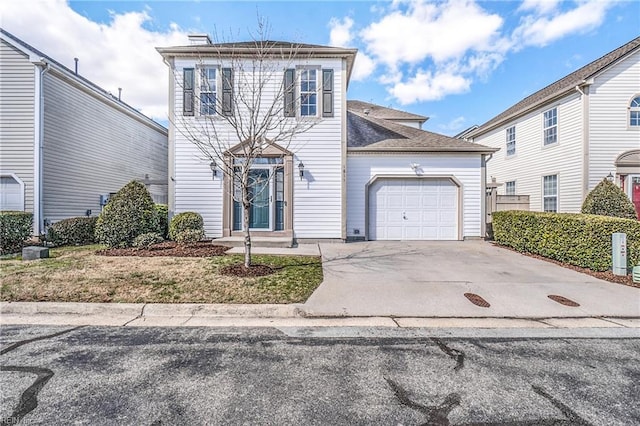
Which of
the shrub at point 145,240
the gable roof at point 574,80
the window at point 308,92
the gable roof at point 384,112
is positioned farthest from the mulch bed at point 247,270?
the gable roof at point 384,112

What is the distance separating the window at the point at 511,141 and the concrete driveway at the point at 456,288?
9911mm

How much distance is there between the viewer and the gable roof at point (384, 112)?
63.0 ft

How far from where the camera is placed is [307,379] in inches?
108

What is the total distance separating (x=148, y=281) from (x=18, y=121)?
9.74 metres

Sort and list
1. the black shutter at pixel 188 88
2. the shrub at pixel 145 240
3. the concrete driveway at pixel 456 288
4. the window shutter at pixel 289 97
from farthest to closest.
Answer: the black shutter at pixel 188 88 → the window shutter at pixel 289 97 → the shrub at pixel 145 240 → the concrete driveway at pixel 456 288

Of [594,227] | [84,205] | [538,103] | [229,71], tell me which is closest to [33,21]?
[84,205]

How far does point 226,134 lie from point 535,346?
963cm

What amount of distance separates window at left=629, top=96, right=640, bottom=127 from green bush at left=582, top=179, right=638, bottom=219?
4.00 m

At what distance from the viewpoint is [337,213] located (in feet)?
33.9

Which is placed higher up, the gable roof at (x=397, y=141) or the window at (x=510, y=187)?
the gable roof at (x=397, y=141)

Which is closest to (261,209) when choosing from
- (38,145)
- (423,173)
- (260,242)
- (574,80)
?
(260,242)

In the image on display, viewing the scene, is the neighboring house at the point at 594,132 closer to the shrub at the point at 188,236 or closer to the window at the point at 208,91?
the window at the point at 208,91

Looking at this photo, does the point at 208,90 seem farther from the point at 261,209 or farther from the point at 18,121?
the point at 18,121

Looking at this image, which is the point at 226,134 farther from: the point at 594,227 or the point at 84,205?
the point at 594,227
